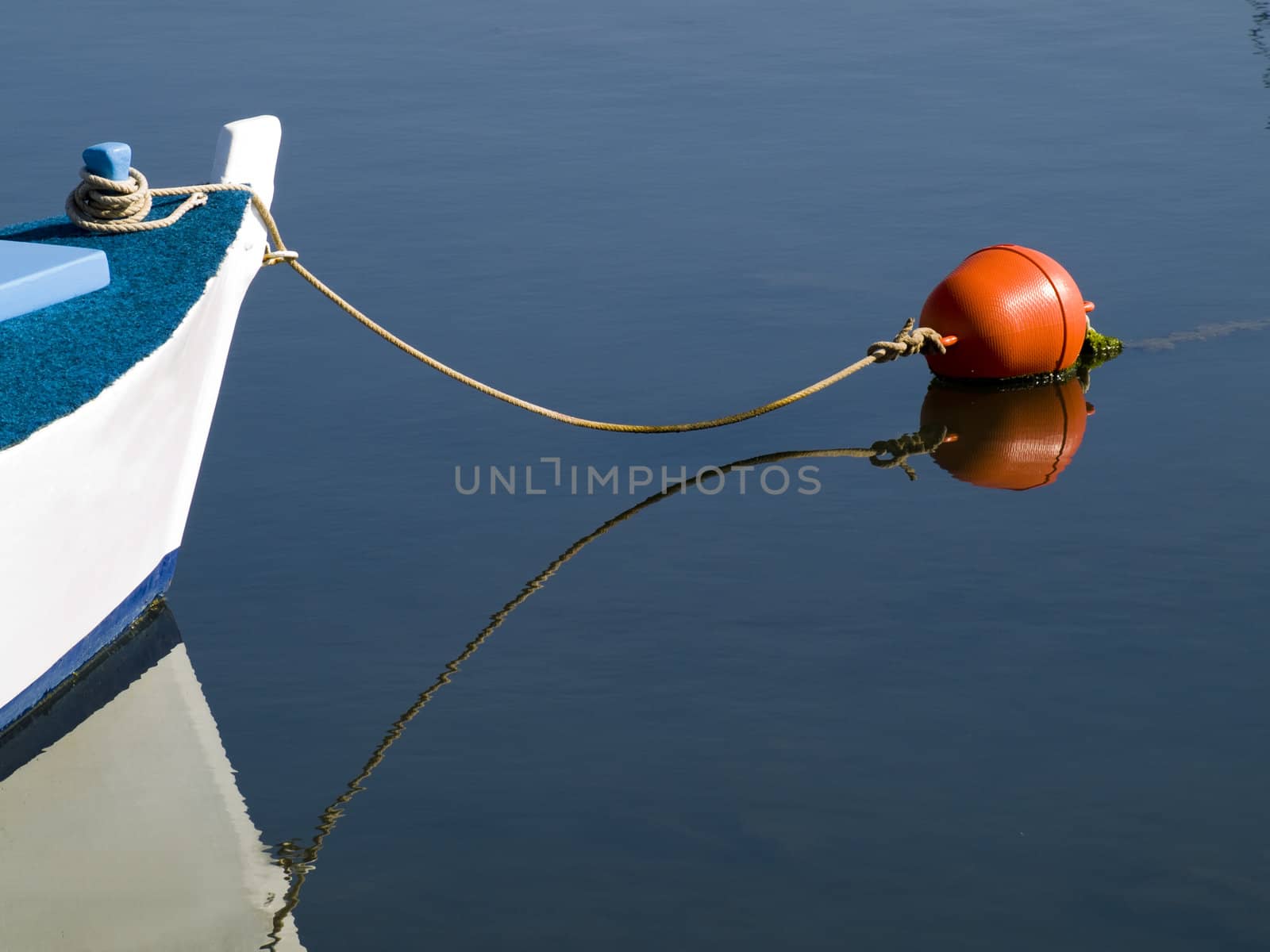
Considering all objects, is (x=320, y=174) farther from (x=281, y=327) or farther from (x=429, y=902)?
(x=429, y=902)

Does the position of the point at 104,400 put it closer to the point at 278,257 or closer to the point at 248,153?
the point at 278,257

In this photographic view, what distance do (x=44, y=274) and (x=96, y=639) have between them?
120cm

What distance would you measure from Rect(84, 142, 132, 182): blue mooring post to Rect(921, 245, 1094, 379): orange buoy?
3501 millimetres

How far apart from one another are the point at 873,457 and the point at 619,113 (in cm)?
576

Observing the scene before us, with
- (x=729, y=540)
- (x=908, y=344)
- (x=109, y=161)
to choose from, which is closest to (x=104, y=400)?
(x=109, y=161)

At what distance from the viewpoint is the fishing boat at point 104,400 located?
210 inches

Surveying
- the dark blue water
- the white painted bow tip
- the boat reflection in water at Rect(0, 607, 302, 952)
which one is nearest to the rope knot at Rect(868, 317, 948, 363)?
the dark blue water

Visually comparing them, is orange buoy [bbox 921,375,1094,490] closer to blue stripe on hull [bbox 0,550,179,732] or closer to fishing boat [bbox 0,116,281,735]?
fishing boat [bbox 0,116,281,735]

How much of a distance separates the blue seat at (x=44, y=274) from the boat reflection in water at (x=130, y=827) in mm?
1197

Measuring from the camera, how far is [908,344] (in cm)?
785

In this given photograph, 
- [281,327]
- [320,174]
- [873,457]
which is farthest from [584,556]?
[320,174]

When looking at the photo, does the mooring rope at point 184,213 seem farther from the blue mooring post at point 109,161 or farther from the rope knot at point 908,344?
the rope knot at point 908,344

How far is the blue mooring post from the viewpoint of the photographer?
6.26 meters

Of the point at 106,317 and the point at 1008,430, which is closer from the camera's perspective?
the point at 106,317
